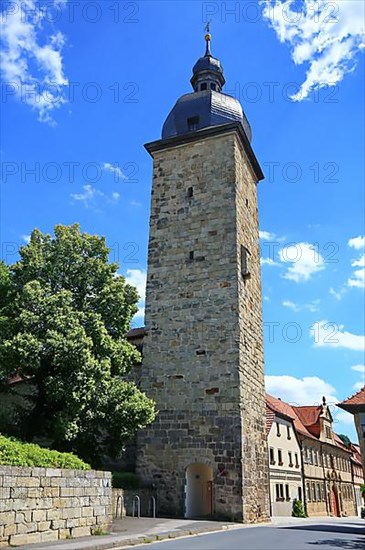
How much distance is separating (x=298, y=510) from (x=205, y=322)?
52.7ft

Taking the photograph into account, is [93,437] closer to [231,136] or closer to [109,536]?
[109,536]

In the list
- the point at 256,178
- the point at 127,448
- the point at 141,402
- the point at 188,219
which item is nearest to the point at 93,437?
the point at 141,402

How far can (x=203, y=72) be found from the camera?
23219mm

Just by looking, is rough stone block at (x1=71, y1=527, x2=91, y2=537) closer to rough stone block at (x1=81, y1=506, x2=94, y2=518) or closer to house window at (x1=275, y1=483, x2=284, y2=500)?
rough stone block at (x1=81, y1=506, x2=94, y2=518)

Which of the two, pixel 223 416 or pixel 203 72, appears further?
pixel 203 72

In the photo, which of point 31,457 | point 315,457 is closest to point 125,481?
point 31,457

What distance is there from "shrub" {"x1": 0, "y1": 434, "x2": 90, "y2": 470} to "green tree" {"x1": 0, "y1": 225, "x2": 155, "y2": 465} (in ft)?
10.6

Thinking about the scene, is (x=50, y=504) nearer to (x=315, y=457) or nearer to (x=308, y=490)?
(x=308, y=490)

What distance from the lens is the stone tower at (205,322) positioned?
52.9 ft

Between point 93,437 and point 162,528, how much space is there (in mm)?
4173

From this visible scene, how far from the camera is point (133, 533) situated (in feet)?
34.1

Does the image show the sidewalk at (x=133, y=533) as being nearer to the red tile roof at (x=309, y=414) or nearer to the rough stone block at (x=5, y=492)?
the rough stone block at (x=5, y=492)

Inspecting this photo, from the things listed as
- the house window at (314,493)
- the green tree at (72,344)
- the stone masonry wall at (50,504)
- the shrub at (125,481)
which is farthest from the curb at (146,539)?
the house window at (314,493)

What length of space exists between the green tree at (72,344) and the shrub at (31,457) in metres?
3.24
